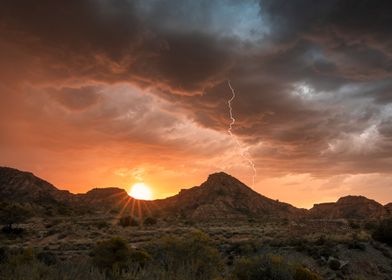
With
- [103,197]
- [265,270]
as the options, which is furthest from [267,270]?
[103,197]

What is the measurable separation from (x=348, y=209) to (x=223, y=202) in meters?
51.2

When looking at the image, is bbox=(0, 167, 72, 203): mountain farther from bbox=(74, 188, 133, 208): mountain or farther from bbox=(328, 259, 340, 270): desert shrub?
bbox=(328, 259, 340, 270): desert shrub

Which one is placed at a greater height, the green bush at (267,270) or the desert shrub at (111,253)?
the desert shrub at (111,253)

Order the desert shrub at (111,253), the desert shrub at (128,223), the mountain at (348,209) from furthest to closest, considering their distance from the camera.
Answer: the mountain at (348,209)
the desert shrub at (128,223)
the desert shrub at (111,253)

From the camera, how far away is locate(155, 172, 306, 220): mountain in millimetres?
→ 142750

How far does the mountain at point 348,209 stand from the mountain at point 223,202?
8.43 metres

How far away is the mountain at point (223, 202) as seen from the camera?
143 meters

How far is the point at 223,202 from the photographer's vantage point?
494 ft


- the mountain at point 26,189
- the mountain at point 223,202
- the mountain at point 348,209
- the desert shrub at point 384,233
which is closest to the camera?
the desert shrub at point 384,233

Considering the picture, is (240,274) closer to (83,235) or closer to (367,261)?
(367,261)

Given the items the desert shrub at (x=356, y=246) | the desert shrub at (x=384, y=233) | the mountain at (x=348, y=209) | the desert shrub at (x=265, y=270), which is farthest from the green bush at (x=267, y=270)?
the mountain at (x=348, y=209)

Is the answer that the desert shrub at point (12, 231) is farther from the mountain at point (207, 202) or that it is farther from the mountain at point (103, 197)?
the mountain at point (103, 197)

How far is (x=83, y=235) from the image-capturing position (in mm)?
65812

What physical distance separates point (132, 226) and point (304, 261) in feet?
149
